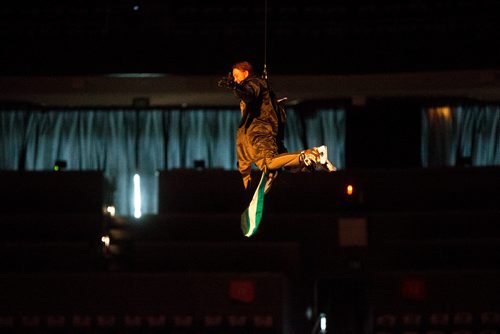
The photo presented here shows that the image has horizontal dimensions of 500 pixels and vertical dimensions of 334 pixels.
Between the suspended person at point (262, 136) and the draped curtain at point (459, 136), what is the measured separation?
22.6ft

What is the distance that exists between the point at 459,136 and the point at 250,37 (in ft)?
11.1

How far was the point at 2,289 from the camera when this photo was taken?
10.9m

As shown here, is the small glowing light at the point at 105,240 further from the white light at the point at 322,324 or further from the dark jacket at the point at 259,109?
the dark jacket at the point at 259,109

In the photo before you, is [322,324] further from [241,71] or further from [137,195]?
[241,71]

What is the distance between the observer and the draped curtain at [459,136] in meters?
13.0

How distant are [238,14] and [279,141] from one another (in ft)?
21.0

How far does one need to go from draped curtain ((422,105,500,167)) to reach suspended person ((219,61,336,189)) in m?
6.90

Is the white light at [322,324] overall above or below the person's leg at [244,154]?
below

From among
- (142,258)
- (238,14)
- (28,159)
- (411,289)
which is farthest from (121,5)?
(411,289)

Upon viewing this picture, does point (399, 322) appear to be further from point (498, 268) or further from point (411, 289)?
point (498, 268)

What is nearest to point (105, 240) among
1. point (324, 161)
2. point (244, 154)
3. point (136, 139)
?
point (136, 139)

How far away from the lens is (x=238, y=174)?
470 inches

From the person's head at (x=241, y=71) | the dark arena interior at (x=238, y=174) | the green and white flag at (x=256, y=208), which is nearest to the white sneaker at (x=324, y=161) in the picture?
the green and white flag at (x=256, y=208)

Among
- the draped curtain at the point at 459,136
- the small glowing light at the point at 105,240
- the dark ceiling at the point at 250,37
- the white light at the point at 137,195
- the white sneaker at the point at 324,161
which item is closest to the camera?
the white sneaker at the point at 324,161
